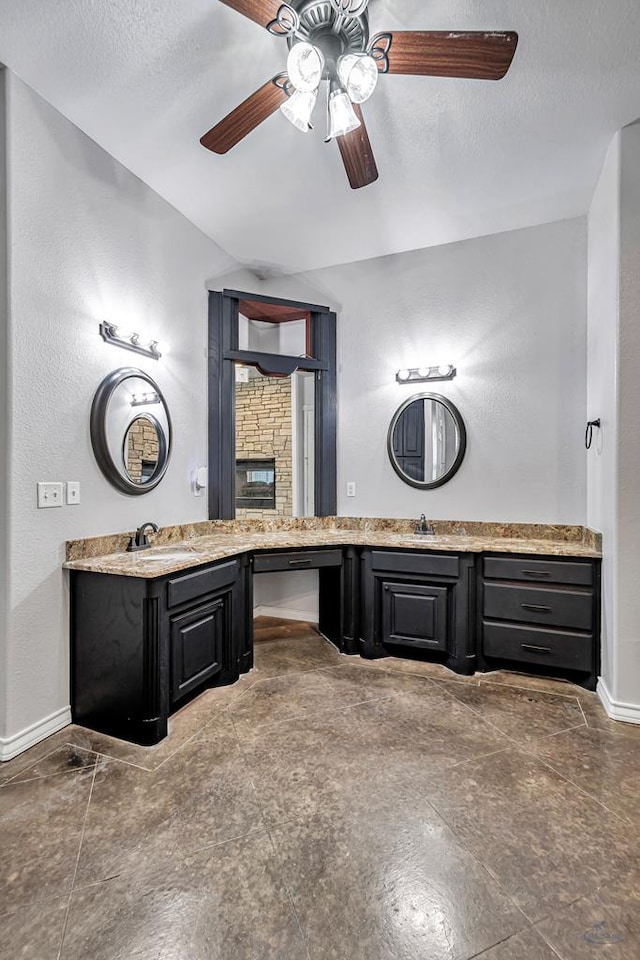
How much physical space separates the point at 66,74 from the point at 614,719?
4028 mm

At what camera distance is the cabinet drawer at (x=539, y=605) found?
2.80 metres

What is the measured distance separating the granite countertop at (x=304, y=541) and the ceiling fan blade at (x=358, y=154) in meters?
Result: 2.05

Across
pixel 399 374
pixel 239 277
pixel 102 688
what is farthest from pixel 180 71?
pixel 102 688

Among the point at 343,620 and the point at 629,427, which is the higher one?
the point at 629,427

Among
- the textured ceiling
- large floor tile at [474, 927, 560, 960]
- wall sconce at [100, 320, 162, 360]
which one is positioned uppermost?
the textured ceiling

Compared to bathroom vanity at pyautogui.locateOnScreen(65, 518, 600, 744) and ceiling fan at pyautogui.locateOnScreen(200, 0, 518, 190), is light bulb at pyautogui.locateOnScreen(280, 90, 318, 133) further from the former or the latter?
bathroom vanity at pyautogui.locateOnScreen(65, 518, 600, 744)

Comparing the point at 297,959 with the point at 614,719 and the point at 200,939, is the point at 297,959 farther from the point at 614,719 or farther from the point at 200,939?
the point at 614,719

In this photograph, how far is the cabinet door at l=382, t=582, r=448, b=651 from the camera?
10.1ft

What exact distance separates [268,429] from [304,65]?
242 cm

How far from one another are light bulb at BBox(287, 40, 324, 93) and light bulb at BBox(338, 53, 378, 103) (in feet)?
0.35

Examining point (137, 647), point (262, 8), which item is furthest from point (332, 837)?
point (262, 8)

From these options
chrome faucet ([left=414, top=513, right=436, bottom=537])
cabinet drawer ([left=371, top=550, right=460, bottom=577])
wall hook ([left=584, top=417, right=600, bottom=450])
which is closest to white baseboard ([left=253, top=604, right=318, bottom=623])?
cabinet drawer ([left=371, top=550, right=460, bottom=577])

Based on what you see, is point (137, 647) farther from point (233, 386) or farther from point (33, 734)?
point (233, 386)

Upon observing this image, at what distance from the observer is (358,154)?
2.09 metres
